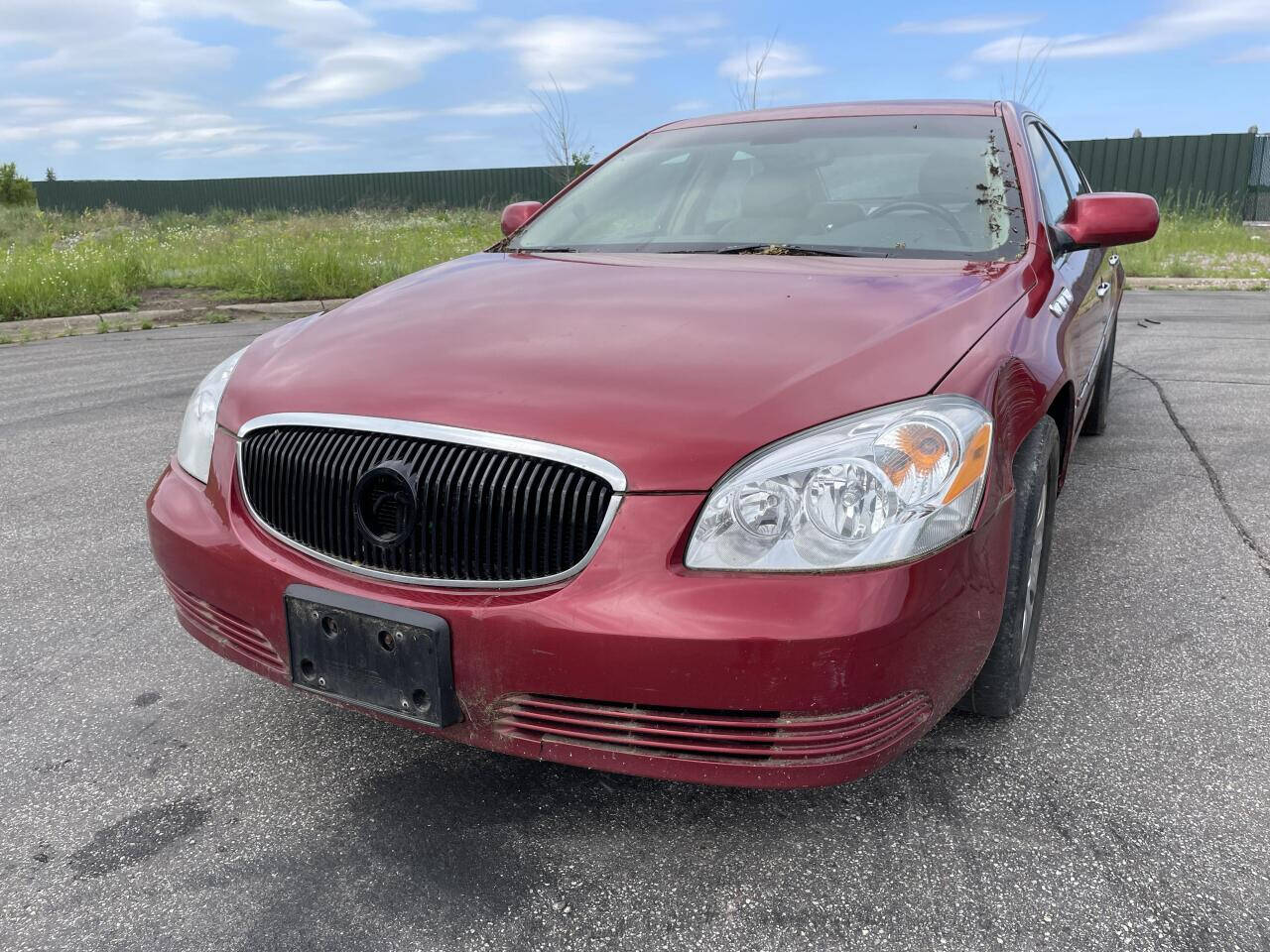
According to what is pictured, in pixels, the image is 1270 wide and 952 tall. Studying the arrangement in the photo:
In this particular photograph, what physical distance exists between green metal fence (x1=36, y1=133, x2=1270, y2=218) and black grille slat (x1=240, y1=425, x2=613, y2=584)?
75.1 ft

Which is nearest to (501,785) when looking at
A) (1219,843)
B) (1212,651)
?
(1219,843)

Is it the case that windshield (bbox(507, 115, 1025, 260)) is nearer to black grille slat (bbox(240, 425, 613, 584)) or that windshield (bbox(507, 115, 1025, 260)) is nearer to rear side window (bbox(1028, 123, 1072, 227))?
rear side window (bbox(1028, 123, 1072, 227))

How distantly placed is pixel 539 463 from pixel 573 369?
0.23 m

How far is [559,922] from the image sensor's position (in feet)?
5.36

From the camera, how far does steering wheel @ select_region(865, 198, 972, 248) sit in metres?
2.58

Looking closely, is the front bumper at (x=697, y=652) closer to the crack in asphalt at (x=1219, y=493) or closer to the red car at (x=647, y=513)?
the red car at (x=647, y=513)

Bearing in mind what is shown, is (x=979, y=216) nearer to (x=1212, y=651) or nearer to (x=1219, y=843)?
(x=1212, y=651)

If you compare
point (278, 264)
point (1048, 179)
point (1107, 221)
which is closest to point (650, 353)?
point (1107, 221)

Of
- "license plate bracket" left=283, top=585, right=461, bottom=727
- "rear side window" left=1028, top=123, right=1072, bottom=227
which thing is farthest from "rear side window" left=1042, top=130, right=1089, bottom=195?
"license plate bracket" left=283, top=585, right=461, bottom=727

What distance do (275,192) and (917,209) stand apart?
121 ft

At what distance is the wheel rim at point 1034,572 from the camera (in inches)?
83.0

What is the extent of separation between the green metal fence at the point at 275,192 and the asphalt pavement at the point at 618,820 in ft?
104

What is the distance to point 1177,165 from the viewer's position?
964 inches

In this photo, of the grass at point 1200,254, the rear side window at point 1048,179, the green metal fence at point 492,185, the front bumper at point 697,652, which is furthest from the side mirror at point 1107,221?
the green metal fence at point 492,185
